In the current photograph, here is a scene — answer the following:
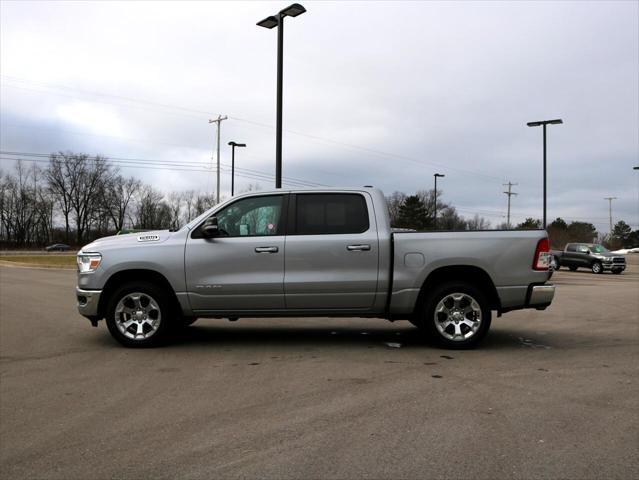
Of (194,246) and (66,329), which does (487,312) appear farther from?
(66,329)

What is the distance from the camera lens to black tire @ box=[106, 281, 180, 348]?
7105 mm

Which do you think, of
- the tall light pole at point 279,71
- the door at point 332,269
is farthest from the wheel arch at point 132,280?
the tall light pole at point 279,71

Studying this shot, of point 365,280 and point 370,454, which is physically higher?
point 365,280

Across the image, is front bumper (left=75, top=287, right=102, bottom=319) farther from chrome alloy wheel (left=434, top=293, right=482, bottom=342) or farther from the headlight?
chrome alloy wheel (left=434, top=293, right=482, bottom=342)

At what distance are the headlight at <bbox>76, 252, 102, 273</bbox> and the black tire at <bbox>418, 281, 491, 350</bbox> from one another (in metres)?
4.26

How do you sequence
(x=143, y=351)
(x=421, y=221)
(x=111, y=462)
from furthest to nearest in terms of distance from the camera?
(x=421, y=221) < (x=143, y=351) < (x=111, y=462)

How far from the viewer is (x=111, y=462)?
3.57 m

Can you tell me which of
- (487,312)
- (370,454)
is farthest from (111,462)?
(487,312)

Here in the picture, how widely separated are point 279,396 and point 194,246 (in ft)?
9.04

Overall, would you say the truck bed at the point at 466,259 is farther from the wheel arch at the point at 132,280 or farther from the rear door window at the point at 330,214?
the wheel arch at the point at 132,280

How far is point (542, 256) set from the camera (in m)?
7.10

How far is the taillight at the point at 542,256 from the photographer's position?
709 centimetres

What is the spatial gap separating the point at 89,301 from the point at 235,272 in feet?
6.37

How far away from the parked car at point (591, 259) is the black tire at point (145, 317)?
1250 inches
